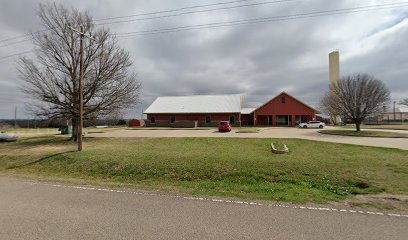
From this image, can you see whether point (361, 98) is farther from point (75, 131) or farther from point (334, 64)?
point (334, 64)

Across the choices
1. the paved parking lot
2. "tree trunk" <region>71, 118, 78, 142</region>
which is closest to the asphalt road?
the paved parking lot

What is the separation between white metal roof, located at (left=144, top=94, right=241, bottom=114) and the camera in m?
49.4

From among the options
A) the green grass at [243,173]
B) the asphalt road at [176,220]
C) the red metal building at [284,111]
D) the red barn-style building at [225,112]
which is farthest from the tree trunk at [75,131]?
the red metal building at [284,111]

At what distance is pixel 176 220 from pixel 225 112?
43.3m

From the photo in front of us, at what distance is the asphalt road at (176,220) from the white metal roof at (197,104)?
42.3 meters

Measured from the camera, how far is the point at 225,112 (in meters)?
48.0

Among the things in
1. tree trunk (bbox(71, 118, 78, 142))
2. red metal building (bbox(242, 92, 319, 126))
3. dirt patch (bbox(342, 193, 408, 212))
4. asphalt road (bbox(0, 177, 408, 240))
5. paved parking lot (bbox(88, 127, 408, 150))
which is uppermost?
red metal building (bbox(242, 92, 319, 126))

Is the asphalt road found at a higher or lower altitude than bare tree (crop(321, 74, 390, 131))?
lower

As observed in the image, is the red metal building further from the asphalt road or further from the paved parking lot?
the asphalt road

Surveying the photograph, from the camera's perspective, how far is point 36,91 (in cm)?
2088

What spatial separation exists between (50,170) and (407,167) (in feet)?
49.3

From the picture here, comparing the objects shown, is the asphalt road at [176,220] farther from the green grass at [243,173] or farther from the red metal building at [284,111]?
the red metal building at [284,111]

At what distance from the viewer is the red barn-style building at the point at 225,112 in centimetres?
4675

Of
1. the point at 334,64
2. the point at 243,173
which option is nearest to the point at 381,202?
the point at 243,173
